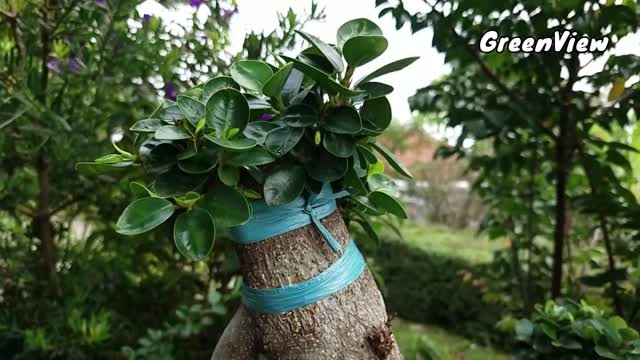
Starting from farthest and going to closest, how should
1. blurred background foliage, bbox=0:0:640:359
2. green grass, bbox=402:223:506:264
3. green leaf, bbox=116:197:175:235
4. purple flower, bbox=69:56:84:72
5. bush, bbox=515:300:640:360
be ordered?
1. green grass, bbox=402:223:506:264
2. purple flower, bbox=69:56:84:72
3. blurred background foliage, bbox=0:0:640:359
4. bush, bbox=515:300:640:360
5. green leaf, bbox=116:197:175:235

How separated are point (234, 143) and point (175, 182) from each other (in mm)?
73

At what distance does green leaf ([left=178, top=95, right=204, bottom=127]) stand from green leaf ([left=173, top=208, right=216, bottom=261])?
0.09m

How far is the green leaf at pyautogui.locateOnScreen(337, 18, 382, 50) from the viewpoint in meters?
0.60

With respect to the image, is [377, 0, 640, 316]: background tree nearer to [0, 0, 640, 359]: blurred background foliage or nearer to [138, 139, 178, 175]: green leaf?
[0, 0, 640, 359]: blurred background foliage

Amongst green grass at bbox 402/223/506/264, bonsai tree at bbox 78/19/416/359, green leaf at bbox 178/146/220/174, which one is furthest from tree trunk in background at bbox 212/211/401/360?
green grass at bbox 402/223/506/264

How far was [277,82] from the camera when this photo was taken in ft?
1.83

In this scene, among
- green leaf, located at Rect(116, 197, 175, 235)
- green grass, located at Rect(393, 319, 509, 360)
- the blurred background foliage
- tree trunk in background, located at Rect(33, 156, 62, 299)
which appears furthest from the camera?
green grass, located at Rect(393, 319, 509, 360)

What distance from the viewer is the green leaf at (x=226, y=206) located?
0.52 meters

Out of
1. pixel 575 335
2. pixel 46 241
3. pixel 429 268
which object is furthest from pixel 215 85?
pixel 429 268

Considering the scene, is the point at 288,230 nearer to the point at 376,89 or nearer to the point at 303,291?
the point at 303,291

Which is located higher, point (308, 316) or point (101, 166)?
point (101, 166)

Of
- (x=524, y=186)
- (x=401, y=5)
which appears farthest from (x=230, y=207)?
(x=524, y=186)

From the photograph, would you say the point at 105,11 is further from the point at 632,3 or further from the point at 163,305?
the point at 632,3

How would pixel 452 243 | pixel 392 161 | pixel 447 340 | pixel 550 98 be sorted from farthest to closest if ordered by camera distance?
1. pixel 452 243
2. pixel 447 340
3. pixel 550 98
4. pixel 392 161
